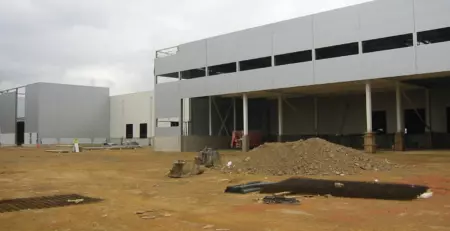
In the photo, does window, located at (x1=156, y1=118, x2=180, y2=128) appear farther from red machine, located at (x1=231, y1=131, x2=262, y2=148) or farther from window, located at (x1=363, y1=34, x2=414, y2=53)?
window, located at (x1=363, y1=34, x2=414, y2=53)

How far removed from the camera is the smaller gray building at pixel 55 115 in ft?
214

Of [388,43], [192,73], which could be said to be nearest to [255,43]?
[192,73]

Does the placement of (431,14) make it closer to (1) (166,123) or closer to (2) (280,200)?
(2) (280,200)

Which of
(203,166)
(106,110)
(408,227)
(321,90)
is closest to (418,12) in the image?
(321,90)

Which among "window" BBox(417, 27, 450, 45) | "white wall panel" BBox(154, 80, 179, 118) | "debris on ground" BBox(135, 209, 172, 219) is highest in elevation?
"window" BBox(417, 27, 450, 45)

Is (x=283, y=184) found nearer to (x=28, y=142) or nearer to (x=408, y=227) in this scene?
(x=408, y=227)

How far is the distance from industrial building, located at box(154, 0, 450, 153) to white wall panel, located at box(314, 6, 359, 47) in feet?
0.23

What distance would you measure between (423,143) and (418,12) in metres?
13.3

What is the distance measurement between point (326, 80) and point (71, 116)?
160 feet

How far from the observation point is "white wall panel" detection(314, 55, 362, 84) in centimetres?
2947

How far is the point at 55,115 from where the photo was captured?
218 ft

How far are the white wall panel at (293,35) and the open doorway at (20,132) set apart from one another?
5080 cm

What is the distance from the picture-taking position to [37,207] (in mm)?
10711

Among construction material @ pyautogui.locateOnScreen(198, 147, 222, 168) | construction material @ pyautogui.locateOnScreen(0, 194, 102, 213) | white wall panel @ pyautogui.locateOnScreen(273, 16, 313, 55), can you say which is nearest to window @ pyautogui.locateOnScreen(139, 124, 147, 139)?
white wall panel @ pyautogui.locateOnScreen(273, 16, 313, 55)
